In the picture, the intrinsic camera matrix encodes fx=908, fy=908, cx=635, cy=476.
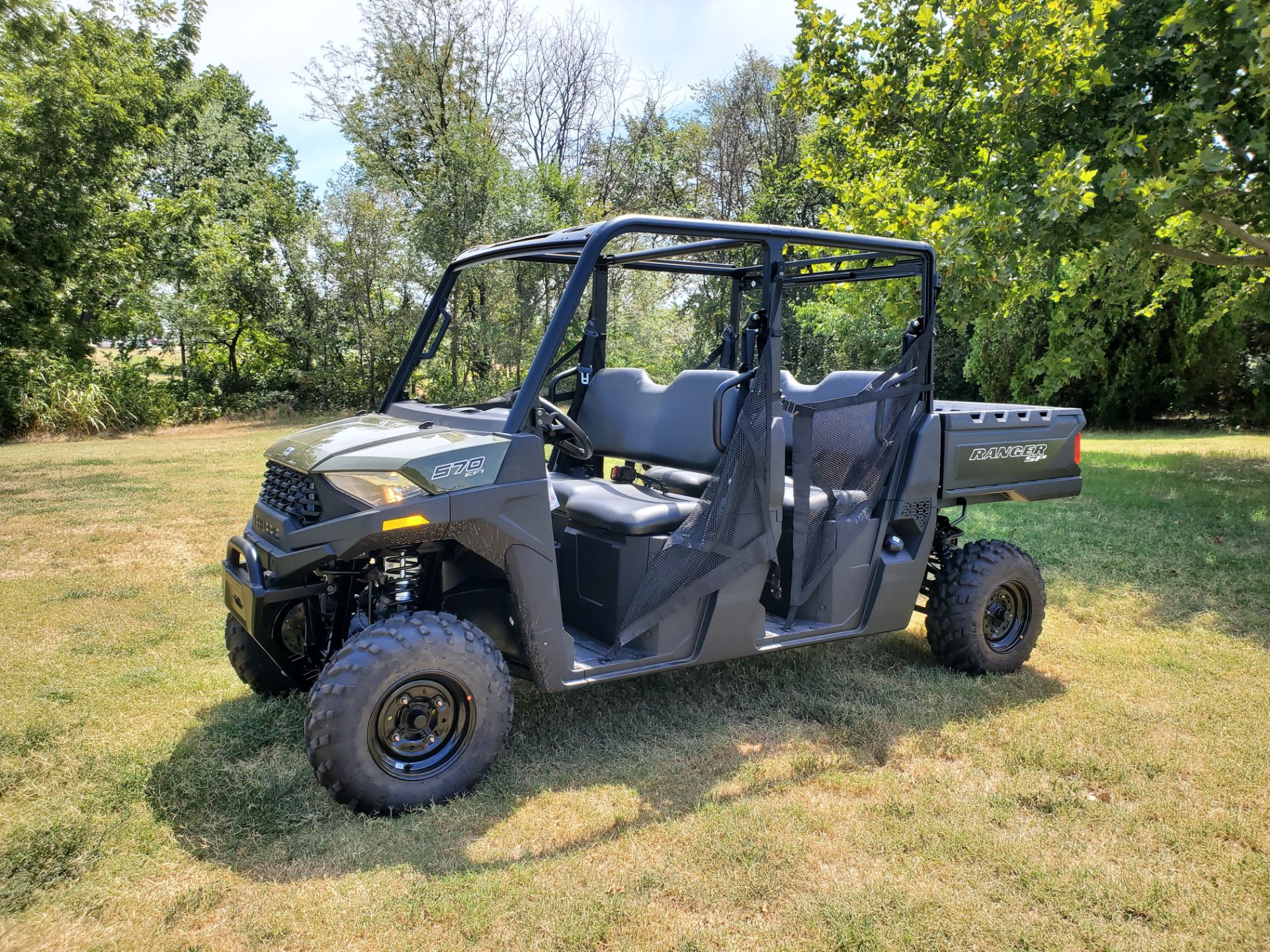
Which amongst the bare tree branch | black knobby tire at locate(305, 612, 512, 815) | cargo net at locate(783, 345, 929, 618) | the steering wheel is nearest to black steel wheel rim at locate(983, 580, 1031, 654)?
cargo net at locate(783, 345, 929, 618)

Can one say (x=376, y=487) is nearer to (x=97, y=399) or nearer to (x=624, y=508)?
(x=624, y=508)

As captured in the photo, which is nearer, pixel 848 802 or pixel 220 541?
pixel 848 802

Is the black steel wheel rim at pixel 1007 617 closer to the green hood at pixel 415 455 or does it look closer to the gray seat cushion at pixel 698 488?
the gray seat cushion at pixel 698 488

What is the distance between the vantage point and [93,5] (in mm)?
15195

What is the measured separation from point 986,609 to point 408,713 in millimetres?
2993

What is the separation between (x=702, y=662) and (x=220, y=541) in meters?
5.50

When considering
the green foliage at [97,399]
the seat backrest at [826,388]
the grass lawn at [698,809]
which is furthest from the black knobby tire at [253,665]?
the green foliage at [97,399]

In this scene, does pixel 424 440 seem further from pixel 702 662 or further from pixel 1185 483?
pixel 1185 483

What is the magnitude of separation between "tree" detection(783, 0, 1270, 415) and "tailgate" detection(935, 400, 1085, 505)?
2989mm

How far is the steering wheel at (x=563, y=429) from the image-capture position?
3.43m

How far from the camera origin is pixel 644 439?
4406mm

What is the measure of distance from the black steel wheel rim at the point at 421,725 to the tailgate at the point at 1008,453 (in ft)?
Answer: 8.46

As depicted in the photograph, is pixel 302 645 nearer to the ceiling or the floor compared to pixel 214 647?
nearer to the ceiling

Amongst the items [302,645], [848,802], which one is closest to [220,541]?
[302,645]
